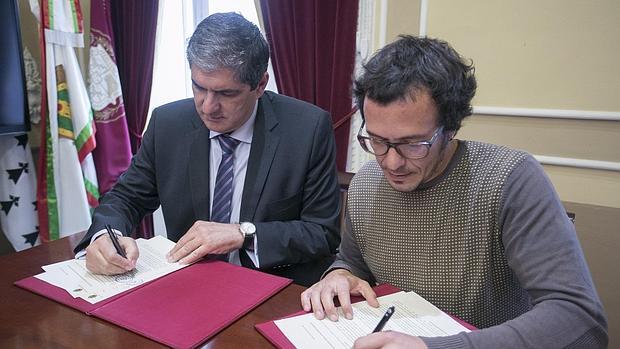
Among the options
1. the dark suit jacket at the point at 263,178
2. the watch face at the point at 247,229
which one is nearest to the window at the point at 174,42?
the dark suit jacket at the point at 263,178

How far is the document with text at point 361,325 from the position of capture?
0.85 meters

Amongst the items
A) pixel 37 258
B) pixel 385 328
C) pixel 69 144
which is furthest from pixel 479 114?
pixel 69 144

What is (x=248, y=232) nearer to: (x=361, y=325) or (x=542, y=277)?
(x=361, y=325)

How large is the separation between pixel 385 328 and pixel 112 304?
23.1 inches

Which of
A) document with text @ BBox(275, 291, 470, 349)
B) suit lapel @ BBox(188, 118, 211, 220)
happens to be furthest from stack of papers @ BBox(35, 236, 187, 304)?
document with text @ BBox(275, 291, 470, 349)

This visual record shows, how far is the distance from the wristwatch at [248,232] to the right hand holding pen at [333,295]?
12.1 inches

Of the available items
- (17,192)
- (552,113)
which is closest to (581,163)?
(552,113)

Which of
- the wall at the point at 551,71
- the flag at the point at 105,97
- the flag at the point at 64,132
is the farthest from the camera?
the flag at the point at 105,97

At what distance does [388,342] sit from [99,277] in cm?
75

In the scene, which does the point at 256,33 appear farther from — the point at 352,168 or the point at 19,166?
the point at 19,166

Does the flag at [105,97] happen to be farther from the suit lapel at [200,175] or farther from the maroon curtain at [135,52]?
the suit lapel at [200,175]

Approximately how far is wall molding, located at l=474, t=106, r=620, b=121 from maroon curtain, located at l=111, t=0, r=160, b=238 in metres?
2.11

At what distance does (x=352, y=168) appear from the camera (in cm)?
259

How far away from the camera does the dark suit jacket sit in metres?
1.50
